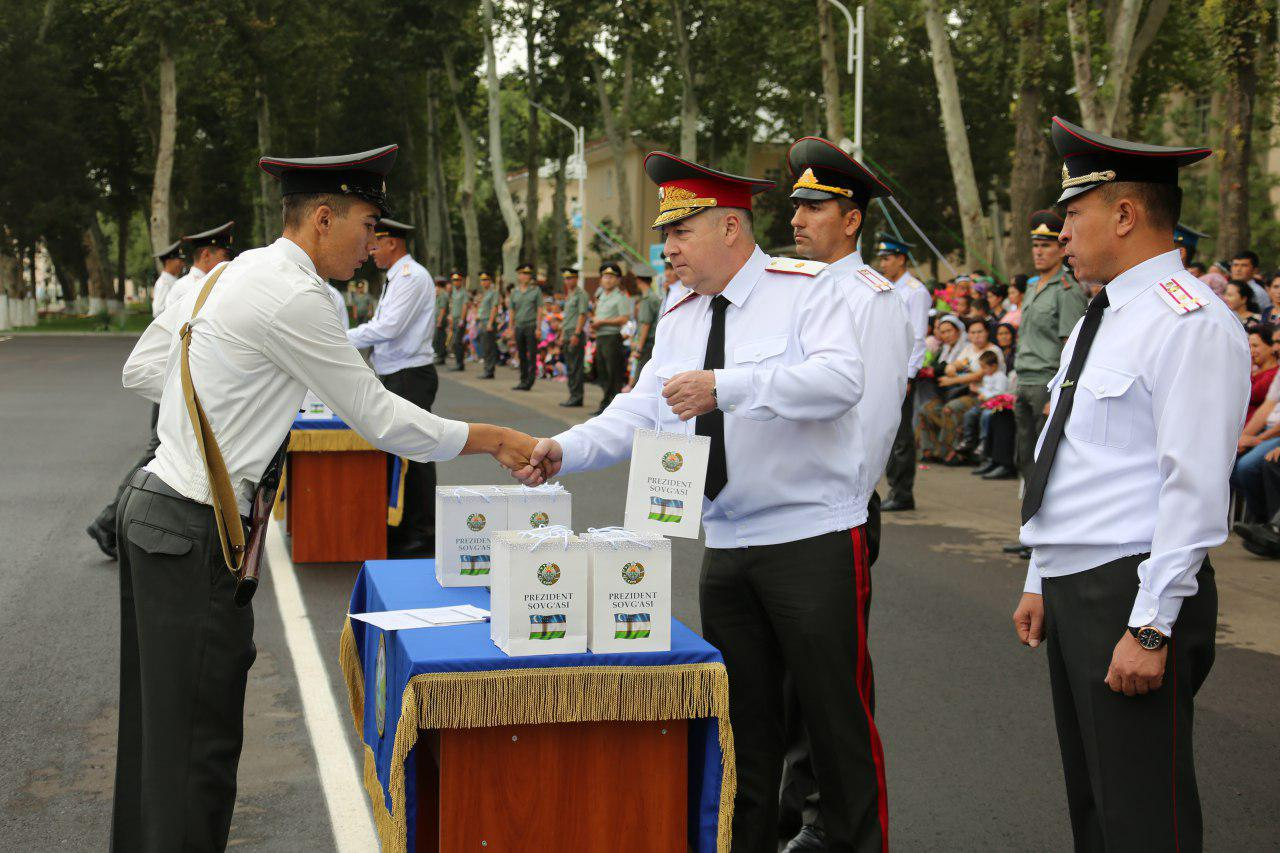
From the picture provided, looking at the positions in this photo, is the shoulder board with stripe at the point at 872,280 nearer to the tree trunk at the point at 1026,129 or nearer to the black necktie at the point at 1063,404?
the black necktie at the point at 1063,404

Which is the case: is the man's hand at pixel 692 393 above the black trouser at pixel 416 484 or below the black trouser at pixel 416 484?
above

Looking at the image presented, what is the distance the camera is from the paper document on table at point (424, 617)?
12.2ft

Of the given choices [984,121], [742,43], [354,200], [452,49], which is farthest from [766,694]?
[984,121]

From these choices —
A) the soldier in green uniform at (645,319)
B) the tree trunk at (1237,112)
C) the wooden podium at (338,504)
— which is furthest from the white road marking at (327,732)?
the tree trunk at (1237,112)

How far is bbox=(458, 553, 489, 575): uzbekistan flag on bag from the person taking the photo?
423 centimetres

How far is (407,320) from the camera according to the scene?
9102 mm

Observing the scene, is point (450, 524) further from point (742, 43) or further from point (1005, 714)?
point (742, 43)

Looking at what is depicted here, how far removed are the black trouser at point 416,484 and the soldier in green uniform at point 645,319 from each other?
9.45 m

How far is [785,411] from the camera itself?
A: 11.9 feet

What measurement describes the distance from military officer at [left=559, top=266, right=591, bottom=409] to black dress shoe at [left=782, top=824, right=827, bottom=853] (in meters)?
16.6

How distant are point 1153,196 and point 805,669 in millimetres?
1629

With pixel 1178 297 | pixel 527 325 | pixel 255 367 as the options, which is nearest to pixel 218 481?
pixel 255 367

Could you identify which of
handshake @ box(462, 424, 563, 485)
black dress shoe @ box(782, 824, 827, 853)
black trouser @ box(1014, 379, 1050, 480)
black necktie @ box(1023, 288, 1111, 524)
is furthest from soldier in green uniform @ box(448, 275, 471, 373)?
black necktie @ box(1023, 288, 1111, 524)

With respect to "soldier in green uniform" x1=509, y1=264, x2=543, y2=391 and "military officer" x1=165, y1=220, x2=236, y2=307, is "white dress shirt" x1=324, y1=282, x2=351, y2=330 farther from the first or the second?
"soldier in green uniform" x1=509, y1=264, x2=543, y2=391
